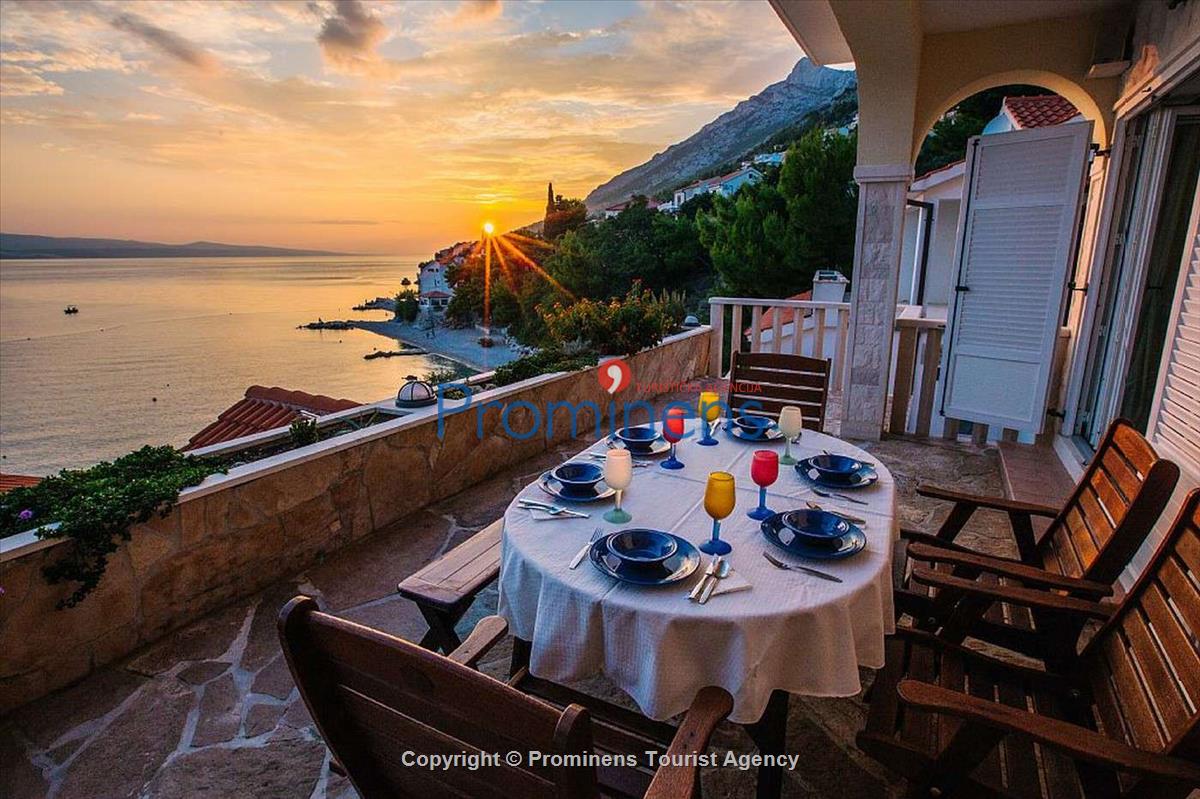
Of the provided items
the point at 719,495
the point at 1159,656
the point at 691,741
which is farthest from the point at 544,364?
the point at 1159,656

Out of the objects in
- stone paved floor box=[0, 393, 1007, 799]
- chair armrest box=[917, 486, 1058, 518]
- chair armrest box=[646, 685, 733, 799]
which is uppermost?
chair armrest box=[917, 486, 1058, 518]

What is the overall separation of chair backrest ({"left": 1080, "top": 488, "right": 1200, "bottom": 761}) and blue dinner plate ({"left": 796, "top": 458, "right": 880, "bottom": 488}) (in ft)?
2.06

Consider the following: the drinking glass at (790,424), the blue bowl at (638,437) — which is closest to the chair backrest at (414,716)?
the blue bowl at (638,437)

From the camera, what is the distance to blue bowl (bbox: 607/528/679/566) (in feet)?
4.44

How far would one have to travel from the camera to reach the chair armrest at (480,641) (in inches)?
56.0

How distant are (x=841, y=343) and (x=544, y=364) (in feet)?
8.90

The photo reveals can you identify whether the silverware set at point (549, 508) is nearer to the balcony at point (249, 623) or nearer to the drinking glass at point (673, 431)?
the drinking glass at point (673, 431)

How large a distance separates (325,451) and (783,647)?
216 cm

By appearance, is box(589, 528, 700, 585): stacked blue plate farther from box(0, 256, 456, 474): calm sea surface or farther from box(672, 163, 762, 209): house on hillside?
box(672, 163, 762, 209): house on hillside

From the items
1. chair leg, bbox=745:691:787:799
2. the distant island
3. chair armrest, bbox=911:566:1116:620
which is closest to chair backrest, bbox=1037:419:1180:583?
chair armrest, bbox=911:566:1116:620

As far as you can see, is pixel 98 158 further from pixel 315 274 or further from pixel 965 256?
pixel 315 274

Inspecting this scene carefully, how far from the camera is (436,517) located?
309cm
